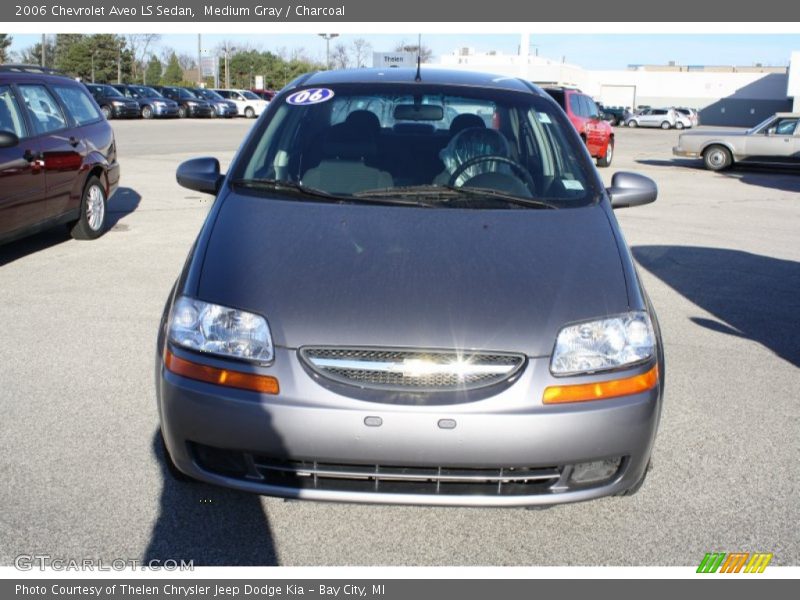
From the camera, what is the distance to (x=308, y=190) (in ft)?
12.4

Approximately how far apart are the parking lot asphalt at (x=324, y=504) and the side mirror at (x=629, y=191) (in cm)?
112

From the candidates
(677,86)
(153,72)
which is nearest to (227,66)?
(153,72)

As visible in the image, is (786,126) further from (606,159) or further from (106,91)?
(106,91)

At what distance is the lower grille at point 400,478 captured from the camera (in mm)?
2795

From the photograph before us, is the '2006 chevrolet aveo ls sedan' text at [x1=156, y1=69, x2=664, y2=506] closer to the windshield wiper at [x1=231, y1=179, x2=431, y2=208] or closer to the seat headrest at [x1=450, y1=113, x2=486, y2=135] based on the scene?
the windshield wiper at [x1=231, y1=179, x2=431, y2=208]

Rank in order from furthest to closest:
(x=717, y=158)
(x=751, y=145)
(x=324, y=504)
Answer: (x=717, y=158) → (x=751, y=145) → (x=324, y=504)

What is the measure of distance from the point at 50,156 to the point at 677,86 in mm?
83461

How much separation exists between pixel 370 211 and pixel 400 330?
890 mm

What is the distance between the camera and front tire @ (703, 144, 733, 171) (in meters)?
20.9

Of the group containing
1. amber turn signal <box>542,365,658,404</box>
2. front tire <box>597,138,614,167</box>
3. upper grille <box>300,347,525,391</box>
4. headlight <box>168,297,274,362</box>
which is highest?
headlight <box>168,297,274,362</box>

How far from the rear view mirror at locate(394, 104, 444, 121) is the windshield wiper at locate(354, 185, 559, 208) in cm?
68

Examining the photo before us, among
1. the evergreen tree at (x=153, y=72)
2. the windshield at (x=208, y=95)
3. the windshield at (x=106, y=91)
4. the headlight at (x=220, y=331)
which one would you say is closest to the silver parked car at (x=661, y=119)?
the windshield at (x=208, y=95)

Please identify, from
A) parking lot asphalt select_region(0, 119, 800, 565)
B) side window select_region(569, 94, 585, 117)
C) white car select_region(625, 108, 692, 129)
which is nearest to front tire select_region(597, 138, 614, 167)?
side window select_region(569, 94, 585, 117)
